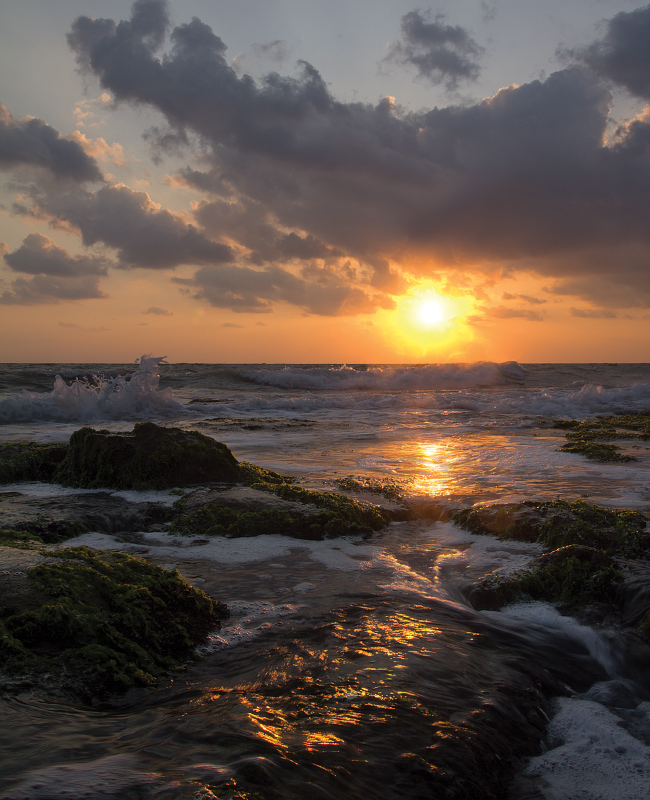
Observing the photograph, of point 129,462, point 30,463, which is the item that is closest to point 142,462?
point 129,462

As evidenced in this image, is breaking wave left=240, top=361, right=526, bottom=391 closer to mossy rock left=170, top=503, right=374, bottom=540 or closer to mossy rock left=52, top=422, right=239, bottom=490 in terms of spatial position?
mossy rock left=52, top=422, right=239, bottom=490

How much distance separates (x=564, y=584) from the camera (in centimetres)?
335

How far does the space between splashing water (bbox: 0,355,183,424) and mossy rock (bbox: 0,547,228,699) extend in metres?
12.7

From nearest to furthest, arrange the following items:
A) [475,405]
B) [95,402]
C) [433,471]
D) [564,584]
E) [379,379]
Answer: [564,584] → [433,471] → [95,402] → [475,405] → [379,379]

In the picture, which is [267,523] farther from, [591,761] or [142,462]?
[591,761]

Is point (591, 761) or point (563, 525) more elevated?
point (563, 525)

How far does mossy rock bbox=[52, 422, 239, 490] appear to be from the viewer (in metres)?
5.93

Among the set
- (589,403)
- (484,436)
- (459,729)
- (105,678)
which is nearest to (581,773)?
(459,729)

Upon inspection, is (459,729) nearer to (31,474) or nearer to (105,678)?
(105,678)

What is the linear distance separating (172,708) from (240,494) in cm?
329

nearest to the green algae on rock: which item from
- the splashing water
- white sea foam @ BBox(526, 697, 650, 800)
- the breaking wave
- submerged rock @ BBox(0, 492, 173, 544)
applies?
white sea foam @ BBox(526, 697, 650, 800)

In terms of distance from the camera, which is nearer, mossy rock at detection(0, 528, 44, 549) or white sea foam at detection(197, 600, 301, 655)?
white sea foam at detection(197, 600, 301, 655)

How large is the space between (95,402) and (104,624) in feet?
44.2

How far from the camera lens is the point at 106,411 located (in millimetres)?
14812
